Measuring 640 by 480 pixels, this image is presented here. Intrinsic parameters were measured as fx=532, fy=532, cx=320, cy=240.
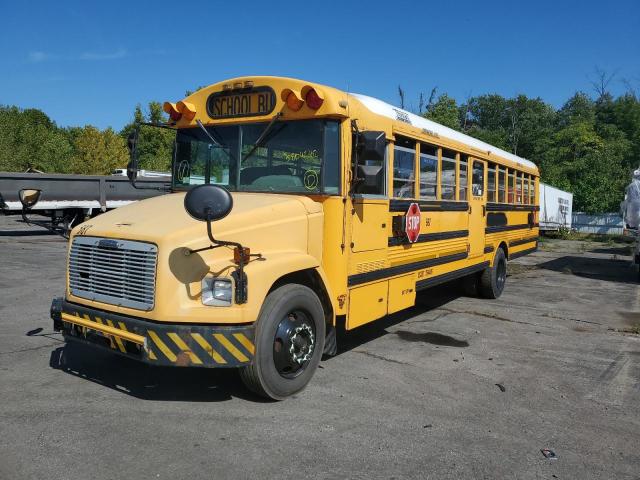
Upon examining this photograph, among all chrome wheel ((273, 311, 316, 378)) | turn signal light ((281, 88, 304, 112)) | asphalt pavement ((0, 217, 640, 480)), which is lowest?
asphalt pavement ((0, 217, 640, 480))

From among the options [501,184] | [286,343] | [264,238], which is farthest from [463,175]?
[286,343]

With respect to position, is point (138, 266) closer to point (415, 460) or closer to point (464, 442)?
point (415, 460)

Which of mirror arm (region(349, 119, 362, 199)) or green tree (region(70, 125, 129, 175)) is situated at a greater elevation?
green tree (region(70, 125, 129, 175))

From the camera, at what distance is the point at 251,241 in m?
3.83

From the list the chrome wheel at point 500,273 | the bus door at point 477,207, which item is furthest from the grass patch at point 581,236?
the bus door at point 477,207

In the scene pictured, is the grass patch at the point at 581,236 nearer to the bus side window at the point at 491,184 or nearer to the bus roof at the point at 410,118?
the bus side window at the point at 491,184

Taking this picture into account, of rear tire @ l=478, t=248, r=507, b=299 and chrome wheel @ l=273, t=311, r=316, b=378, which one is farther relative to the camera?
rear tire @ l=478, t=248, r=507, b=299

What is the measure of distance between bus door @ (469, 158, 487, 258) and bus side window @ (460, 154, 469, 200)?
186 mm

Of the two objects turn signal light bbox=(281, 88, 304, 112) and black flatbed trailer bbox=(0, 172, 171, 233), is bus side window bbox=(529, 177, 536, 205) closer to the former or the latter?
turn signal light bbox=(281, 88, 304, 112)

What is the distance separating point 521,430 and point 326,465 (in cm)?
150

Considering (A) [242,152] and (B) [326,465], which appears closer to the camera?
(B) [326,465]

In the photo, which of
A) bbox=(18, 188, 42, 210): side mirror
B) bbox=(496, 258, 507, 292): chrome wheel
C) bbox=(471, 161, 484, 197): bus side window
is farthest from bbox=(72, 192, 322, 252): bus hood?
bbox=(496, 258, 507, 292): chrome wheel

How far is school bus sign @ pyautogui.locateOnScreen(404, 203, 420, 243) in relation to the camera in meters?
5.57

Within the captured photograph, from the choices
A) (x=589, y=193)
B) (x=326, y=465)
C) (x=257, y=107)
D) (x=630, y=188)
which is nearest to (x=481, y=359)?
(x=326, y=465)
